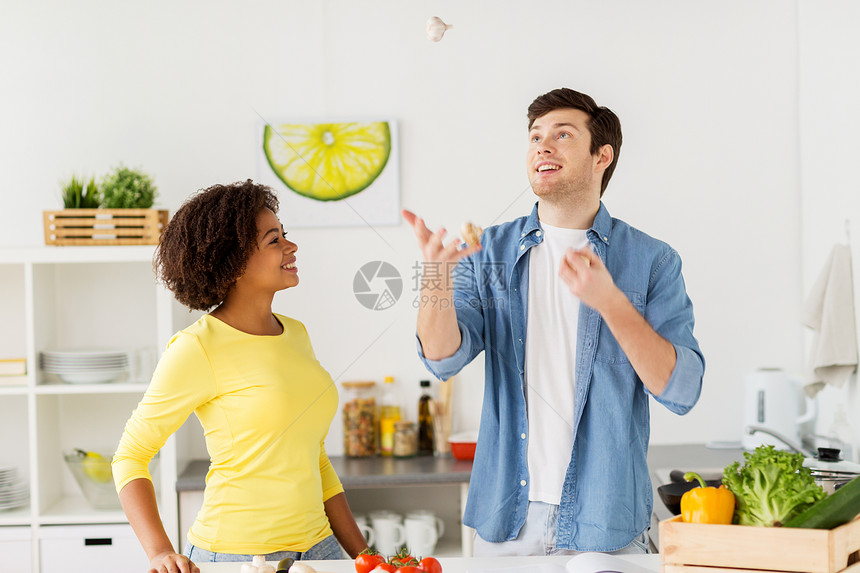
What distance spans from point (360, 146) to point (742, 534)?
69.5 inches

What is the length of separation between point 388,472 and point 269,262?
1.01 meters

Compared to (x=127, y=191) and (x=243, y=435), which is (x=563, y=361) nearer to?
(x=243, y=435)

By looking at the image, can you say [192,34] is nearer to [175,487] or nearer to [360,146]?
[360,146]

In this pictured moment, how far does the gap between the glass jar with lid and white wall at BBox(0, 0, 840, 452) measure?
46 millimetres

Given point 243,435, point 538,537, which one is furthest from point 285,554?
point 538,537

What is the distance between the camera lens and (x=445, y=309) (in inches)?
49.4

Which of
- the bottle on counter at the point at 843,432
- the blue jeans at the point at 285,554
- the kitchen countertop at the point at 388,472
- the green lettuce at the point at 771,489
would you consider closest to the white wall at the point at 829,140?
the bottle on counter at the point at 843,432

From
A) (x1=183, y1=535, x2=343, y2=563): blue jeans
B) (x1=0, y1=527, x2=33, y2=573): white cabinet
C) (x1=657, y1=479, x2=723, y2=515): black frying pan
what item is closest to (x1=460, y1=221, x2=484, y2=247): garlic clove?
(x1=183, y1=535, x2=343, y2=563): blue jeans

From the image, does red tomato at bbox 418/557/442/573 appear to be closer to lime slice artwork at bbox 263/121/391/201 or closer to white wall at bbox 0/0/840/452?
lime slice artwork at bbox 263/121/391/201

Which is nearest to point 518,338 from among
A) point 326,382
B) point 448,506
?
point 326,382

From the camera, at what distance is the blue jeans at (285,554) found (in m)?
1.29

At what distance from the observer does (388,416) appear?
2.46 meters

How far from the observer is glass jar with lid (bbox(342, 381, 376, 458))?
2.39 m

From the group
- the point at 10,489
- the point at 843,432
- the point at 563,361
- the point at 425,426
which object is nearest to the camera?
the point at 563,361
